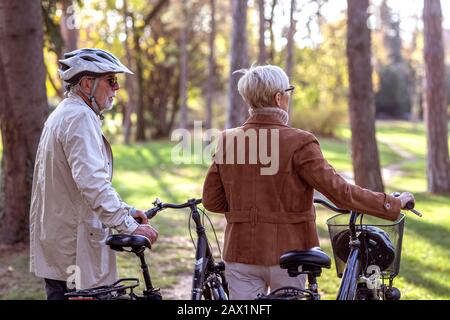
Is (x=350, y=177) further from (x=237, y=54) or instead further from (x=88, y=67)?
(x=88, y=67)

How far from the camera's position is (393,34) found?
7444 centimetres

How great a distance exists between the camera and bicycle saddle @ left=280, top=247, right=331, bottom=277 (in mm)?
3859

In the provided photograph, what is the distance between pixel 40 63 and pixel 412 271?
5300mm

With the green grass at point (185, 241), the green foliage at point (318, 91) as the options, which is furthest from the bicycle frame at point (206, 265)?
the green foliage at point (318, 91)

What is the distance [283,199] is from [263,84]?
658 millimetres

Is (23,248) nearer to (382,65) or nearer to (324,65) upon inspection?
(324,65)

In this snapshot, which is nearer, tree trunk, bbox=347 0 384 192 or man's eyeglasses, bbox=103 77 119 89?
man's eyeglasses, bbox=103 77 119 89

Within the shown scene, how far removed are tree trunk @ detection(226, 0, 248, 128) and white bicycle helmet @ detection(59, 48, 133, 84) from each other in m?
10.7

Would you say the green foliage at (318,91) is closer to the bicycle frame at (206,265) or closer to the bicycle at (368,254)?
the bicycle at (368,254)

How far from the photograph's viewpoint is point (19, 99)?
29.8 ft

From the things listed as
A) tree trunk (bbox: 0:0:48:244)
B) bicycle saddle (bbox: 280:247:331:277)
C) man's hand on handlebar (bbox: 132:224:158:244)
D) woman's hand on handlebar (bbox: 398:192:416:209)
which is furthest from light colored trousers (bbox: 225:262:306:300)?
tree trunk (bbox: 0:0:48:244)

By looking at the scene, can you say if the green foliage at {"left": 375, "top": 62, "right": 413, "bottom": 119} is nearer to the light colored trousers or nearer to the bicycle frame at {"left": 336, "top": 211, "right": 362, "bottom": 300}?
the bicycle frame at {"left": 336, "top": 211, "right": 362, "bottom": 300}

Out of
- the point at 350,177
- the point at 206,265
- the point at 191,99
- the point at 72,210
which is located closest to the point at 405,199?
the point at 206,265

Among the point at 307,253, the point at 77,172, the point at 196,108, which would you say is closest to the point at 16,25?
the point at 77,172
